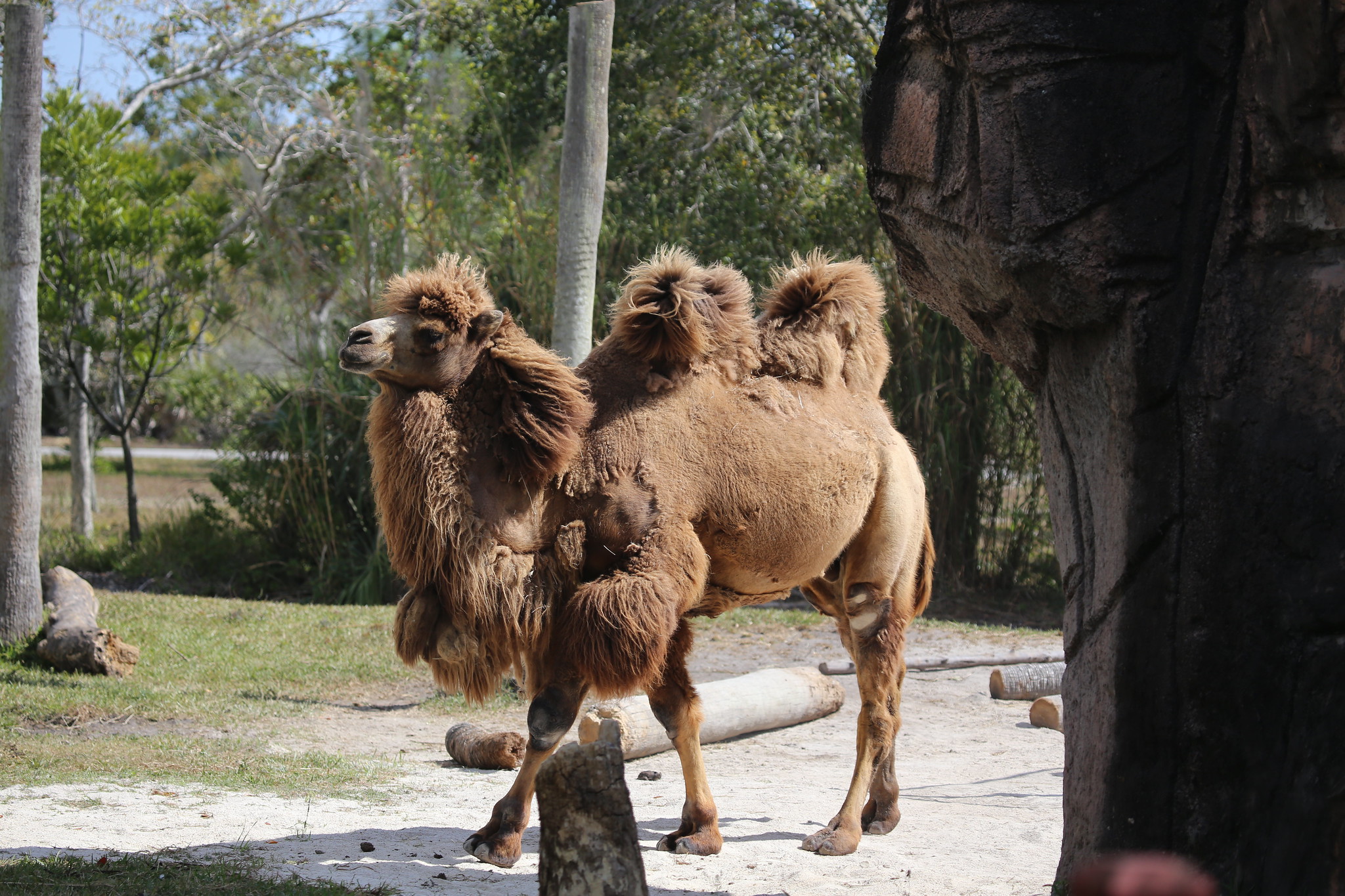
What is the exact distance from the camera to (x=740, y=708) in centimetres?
700

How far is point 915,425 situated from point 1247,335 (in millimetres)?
8908

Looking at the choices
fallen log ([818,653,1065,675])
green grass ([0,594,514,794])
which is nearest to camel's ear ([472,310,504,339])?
green grass ([0,594,514,794])

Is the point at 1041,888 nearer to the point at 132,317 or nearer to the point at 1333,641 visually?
the point at 1333,641

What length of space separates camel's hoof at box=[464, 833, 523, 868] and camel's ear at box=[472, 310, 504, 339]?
6.35 ft

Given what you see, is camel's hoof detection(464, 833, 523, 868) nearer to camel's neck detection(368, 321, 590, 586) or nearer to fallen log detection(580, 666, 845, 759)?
camel's neck detection(368, 321, 590, 586)

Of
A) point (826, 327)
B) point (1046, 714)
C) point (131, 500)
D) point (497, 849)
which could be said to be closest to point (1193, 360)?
point (826, 327)

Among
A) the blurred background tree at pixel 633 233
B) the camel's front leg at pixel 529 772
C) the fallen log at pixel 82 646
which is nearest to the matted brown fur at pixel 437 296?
the camel's front leg at pixel 529 772

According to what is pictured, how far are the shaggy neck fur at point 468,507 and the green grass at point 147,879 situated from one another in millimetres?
894

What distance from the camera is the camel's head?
437 cm

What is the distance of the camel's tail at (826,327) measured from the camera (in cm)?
531

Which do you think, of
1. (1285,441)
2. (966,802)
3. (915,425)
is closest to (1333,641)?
(1285,441)

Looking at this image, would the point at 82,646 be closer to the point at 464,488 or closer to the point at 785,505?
the point at 464,488

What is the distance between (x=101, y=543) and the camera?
12.8 m

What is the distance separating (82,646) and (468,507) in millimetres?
4571
